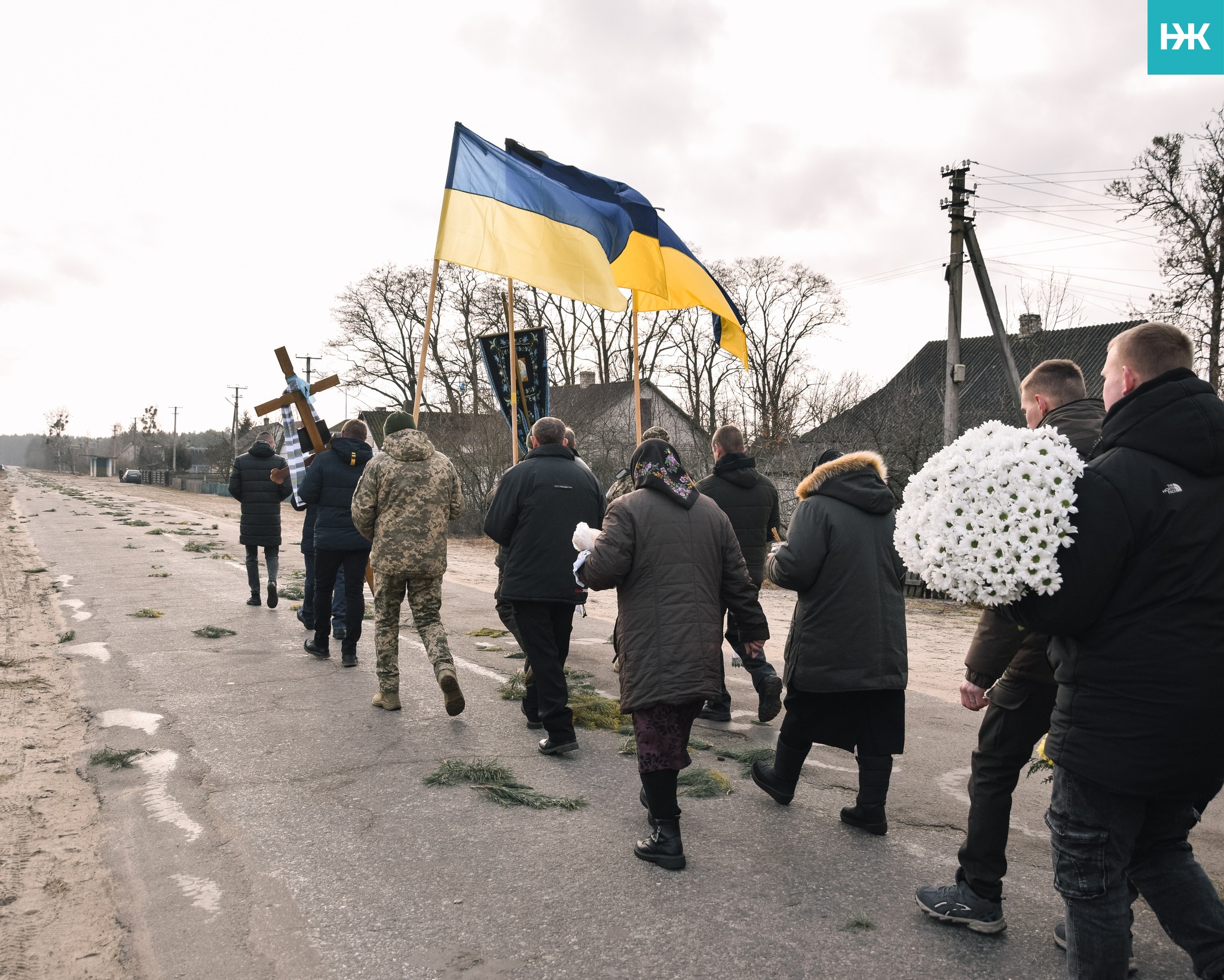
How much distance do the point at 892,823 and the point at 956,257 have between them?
1631cm

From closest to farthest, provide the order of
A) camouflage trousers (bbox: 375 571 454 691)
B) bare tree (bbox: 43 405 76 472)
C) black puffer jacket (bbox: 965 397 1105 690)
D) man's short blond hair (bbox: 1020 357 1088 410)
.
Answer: black puffer jacket (bbox: 965 397 1105 690) < man's short blond hair (bbox: 1020 357 1088 410) < camouflage trousers (bbox: 375 571 454 691) < bare tree (bbox: 43 405 76 472)

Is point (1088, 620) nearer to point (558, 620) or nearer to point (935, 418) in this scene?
point (558, 620)

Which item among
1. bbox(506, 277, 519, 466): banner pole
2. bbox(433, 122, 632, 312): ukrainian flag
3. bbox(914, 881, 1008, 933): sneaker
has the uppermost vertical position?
bbox(433, 122, 632, 312): ukrainian flag

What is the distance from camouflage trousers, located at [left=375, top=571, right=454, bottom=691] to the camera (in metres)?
6.24

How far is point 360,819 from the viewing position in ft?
13.9

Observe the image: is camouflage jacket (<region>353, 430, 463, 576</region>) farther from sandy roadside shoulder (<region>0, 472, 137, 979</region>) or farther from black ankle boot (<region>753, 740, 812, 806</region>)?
black ankle boot (<region>753, 740, 812, 806</region>)

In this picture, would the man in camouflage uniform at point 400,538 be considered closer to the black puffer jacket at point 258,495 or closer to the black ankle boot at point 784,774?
the black ankle boot at point 784,774

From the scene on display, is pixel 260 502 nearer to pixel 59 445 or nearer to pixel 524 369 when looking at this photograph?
pixel 524 369

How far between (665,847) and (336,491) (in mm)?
4882

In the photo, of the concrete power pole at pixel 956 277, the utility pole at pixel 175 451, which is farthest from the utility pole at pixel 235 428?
the concrete power pole at pixel 956 277

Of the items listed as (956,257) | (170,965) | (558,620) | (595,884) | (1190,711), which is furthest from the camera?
(956,257)

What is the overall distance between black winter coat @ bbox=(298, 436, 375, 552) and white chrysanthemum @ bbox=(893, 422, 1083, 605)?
17.8 feet

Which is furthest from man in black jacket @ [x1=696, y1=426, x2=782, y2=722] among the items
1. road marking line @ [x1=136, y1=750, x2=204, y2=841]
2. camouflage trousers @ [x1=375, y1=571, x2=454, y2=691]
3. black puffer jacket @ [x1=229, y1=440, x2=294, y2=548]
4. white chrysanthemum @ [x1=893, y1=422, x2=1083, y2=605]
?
black puffer jacket @ [x1=229, y1=440, x2=294, y2=548]

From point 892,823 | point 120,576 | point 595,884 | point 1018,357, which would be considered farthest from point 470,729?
point 1018,357
